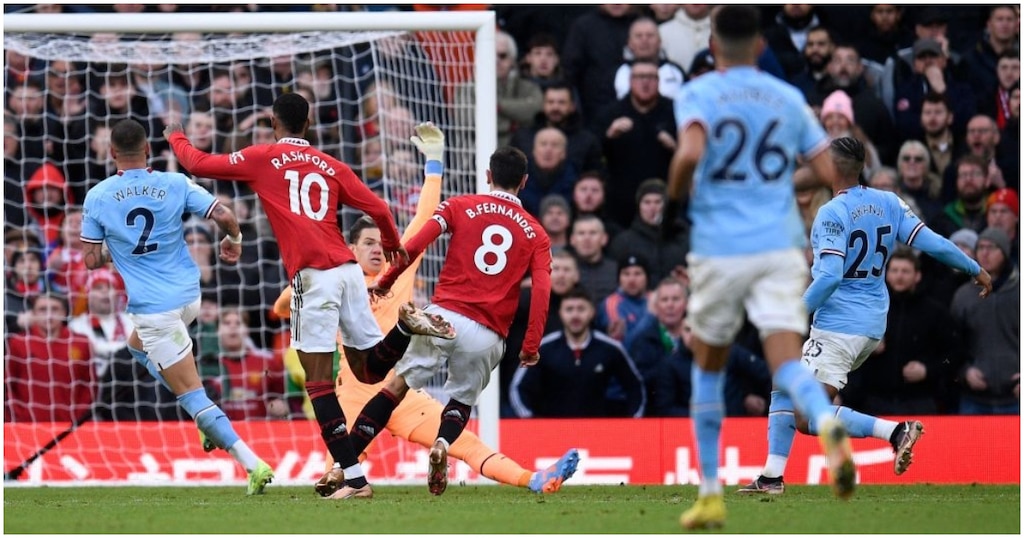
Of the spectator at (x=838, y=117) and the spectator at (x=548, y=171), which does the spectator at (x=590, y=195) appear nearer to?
the spectator at (x=548, y=171)

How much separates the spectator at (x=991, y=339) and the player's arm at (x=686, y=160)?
7.01m

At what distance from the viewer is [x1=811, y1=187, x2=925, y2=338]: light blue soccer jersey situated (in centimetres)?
883

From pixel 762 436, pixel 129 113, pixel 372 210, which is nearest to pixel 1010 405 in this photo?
pixel 762 436

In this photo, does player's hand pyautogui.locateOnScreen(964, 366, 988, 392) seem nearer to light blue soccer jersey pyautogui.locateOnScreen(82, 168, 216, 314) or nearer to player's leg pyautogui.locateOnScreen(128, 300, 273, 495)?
player's leg pyautogui.locateOnScreen(128, 300, 273, 495)

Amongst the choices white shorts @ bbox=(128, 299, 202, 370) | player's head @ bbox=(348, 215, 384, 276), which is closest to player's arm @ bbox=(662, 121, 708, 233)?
white shorts @ bbox=(128, 299, 202, 370)

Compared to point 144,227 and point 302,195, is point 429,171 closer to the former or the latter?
point 302,195

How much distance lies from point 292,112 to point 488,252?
1427 mm

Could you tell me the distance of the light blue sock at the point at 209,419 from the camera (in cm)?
936

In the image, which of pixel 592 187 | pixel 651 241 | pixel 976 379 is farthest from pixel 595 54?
pixel 976 379

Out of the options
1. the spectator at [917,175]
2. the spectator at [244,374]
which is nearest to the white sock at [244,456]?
the spectator at [244,374]

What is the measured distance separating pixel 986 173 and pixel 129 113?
7.79 metres

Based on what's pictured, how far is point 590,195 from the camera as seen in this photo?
1367 centimetres

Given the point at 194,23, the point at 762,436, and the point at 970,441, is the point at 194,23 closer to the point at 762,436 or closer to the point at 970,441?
the point at 762,436

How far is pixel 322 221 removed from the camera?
889 cm
